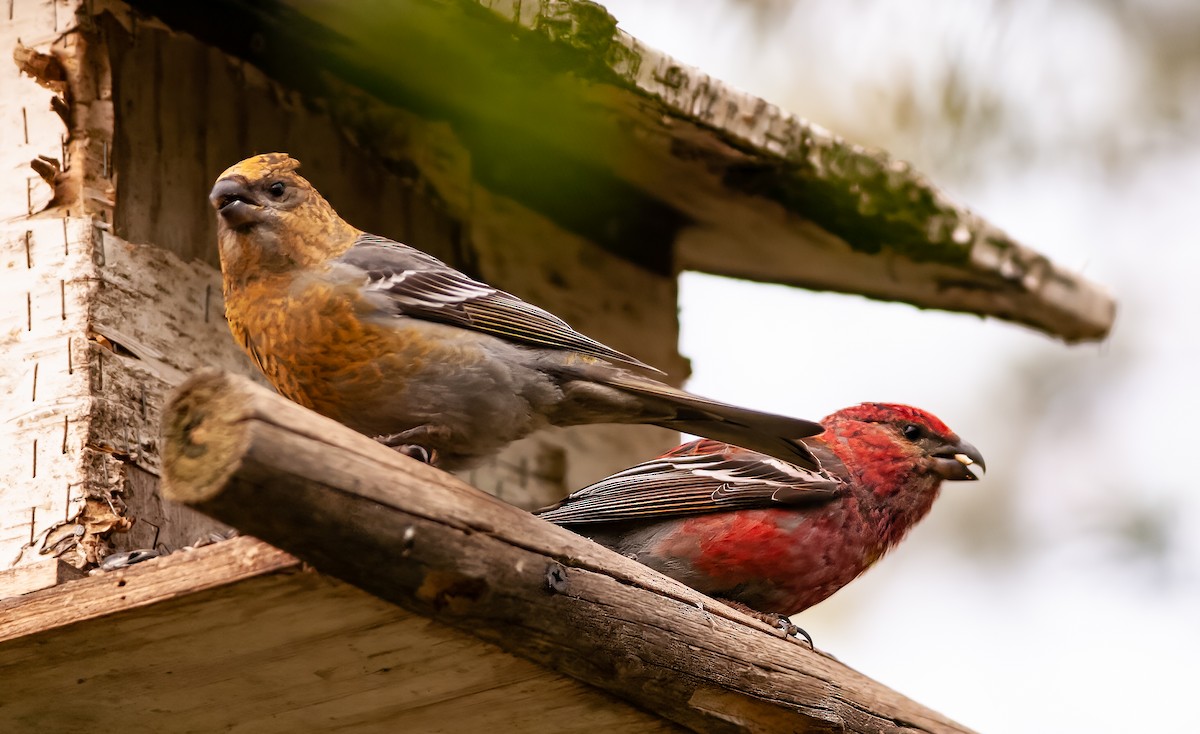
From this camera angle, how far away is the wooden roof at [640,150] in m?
4.38

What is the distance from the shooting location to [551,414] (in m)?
3.98

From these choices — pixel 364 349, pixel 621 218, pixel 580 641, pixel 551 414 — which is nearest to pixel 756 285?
pixel 621 218

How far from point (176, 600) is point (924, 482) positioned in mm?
2747

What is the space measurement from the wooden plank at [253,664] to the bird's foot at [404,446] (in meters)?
0.54

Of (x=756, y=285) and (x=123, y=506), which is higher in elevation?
(x=756, y=285)

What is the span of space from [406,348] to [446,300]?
280 millimetres

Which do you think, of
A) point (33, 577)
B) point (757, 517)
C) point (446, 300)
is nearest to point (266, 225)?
point (446, 300)

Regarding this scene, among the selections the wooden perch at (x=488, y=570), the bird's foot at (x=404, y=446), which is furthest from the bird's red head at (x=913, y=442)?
the bird's foot at (x=404, y=446)

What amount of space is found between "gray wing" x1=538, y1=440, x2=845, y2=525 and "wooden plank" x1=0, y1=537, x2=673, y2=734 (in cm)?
104

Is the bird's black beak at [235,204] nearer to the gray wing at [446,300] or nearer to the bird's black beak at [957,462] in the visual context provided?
the gray wing at [446,300]

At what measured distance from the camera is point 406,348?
3.57m

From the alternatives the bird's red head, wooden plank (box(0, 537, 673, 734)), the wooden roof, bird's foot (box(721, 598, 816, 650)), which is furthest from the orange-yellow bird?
the bird's red head

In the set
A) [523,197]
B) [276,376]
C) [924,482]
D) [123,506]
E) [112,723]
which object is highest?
[523,197]

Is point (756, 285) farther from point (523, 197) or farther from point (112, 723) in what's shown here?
point (112, 723)
